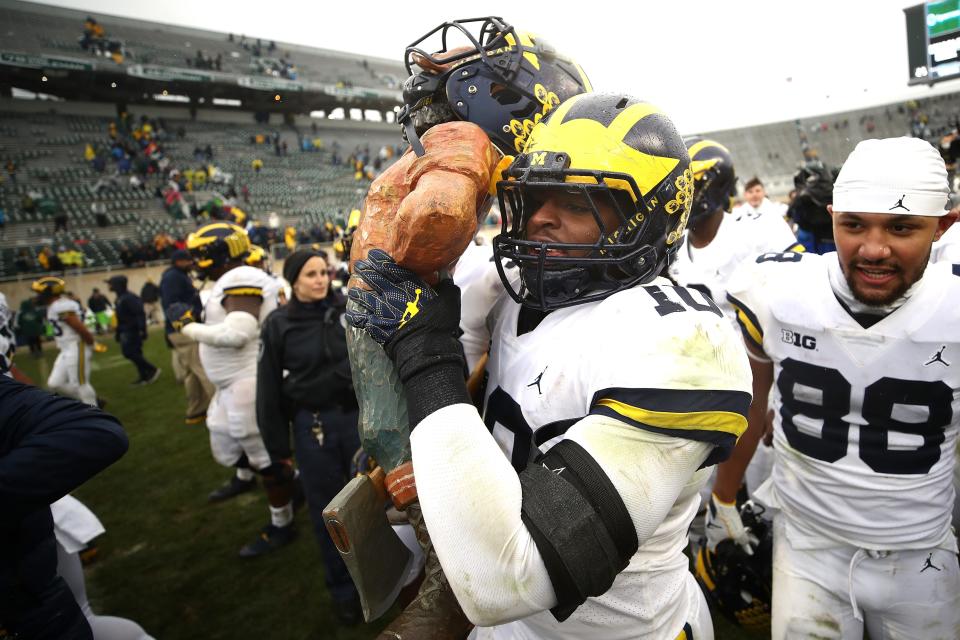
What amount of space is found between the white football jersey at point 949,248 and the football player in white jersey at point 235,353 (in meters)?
4.46

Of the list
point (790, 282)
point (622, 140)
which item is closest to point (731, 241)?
point (790, 282)

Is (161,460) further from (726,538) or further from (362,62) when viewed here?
(362,62)

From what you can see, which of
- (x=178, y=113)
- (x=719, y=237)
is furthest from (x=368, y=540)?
(x=178, y=113)

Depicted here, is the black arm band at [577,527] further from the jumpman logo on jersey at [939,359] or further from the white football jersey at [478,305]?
the jumpman logo on jersey at [939,359]

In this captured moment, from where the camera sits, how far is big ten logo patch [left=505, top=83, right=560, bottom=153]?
171 centimetres

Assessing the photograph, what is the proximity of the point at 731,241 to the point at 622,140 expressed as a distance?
332cm

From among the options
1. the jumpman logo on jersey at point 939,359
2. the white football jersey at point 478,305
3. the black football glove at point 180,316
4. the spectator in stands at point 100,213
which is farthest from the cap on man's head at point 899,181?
the spectator in stands at point 100,213

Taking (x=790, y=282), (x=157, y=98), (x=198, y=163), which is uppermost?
(x=157, y=98)

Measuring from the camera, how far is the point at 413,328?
1.22 metres

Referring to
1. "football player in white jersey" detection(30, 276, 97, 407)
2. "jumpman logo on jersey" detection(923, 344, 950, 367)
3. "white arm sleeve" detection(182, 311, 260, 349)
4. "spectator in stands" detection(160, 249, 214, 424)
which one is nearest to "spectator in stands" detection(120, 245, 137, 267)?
"football player in white jersey" detection(30, 276, 97, 407)

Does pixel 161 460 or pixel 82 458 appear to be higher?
pixel 82 458

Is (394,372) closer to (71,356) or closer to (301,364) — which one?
(301,364)

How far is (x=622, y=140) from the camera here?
1.42m

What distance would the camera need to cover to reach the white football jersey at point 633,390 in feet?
3.64
